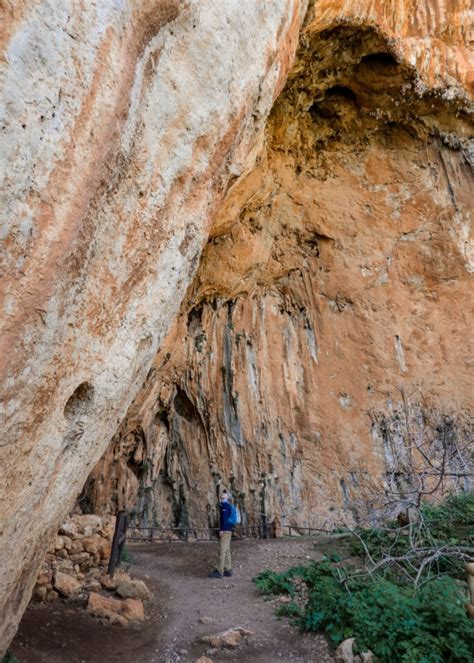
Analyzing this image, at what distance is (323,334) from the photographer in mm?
13359

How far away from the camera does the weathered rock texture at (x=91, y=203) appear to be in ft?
10.1

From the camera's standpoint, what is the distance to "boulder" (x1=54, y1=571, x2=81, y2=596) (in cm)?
581

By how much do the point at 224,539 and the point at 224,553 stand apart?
28 cm

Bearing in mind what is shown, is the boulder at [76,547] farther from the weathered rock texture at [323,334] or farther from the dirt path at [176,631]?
the weathered rock texture at [323,334]

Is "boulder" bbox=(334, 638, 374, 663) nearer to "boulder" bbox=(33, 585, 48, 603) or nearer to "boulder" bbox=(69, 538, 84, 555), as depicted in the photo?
"boulder" bbox=(33, 585, 48, 603)

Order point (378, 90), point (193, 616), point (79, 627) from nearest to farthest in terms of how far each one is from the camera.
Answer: point (79, 627), point (193, 616), point (378, 90)

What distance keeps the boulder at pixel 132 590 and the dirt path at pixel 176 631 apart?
0.19 metres

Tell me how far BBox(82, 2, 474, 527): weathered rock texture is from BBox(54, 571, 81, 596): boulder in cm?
570

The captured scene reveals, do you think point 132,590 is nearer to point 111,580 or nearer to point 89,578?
point 111,580

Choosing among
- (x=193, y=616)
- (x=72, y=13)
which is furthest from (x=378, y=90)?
(x=193, y=616)

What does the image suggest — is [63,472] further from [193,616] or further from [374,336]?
[374,336]

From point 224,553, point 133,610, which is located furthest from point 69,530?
point 224,553

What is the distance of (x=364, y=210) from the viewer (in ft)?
43.3

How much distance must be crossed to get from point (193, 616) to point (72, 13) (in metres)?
6.10
